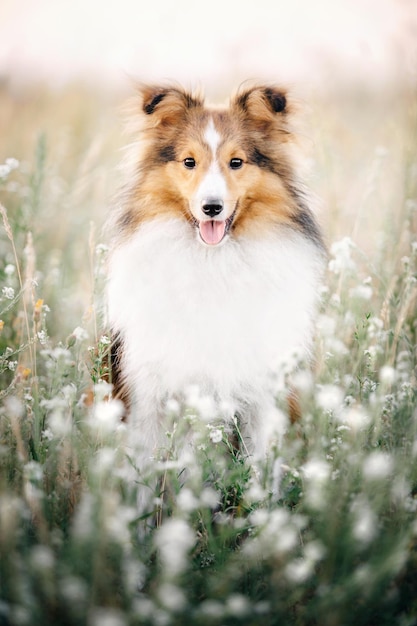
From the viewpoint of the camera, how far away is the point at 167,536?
61.0 inches

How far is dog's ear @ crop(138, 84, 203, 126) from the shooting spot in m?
3.40

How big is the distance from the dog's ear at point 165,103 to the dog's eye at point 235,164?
0.43 metres

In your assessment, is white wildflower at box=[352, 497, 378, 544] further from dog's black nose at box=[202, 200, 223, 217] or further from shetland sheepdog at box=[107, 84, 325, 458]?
dog's black nose at box=[202, 200, 223, 217]

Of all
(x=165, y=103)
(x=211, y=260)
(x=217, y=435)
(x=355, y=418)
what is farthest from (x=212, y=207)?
(x=355, y=418)

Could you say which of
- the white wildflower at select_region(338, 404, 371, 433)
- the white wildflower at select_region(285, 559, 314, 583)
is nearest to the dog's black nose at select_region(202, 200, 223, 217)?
the white wildflower at select_region(338, 404, 371, 433)

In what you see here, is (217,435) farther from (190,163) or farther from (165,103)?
(165,103)

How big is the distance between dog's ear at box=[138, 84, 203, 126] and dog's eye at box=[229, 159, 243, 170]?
43 centimetres

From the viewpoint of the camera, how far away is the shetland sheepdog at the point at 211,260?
3.01m

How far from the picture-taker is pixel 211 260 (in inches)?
126

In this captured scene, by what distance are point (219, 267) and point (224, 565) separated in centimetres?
154

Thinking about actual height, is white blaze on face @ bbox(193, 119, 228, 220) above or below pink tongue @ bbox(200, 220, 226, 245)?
above

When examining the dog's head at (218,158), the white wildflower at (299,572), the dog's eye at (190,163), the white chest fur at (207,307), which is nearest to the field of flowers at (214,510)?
the white wildflower at (299,572)

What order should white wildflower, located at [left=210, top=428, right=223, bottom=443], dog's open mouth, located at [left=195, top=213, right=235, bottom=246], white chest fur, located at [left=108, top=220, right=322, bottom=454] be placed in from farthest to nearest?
dog's open mouth, located at [left=195, top=213, right=235, bottom=246], white chest fur, located at [left=108, top=220, right=322, bottom=454], white wildflower, located at [left=210, top=428, right=223, bottom=443]

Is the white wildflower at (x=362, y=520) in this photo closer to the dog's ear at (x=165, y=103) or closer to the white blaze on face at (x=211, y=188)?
the white blaze on face at (x=211, y=188)
